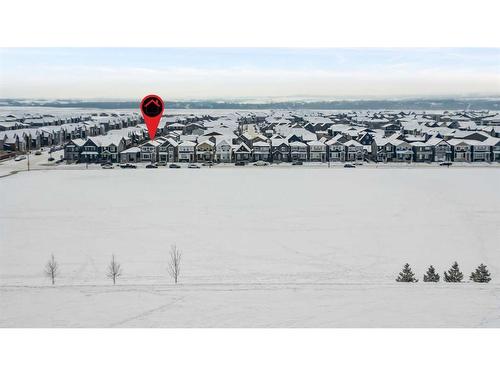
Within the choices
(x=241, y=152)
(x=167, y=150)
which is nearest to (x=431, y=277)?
(x=241, y=152)

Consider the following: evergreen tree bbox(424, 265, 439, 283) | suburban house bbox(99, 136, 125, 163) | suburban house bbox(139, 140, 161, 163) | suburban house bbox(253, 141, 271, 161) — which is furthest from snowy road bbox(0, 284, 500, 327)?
suburban house bbox(253, 141, 271, 161)

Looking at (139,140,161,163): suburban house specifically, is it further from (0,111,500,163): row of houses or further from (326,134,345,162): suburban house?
(326,134,345,162): suburban house

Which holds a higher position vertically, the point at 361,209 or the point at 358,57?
the point at 358,57

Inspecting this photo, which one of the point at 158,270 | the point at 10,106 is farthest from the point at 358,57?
the point at 10,106

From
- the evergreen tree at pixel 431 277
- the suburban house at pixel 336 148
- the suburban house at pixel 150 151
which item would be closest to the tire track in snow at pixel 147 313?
the suburban house at pixel 150 151

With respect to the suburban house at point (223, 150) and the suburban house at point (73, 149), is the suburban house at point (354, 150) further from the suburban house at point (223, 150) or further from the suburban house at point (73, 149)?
the suburban house at point (73, 149)

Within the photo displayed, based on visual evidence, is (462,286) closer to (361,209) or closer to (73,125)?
(361,209)
